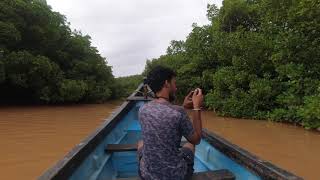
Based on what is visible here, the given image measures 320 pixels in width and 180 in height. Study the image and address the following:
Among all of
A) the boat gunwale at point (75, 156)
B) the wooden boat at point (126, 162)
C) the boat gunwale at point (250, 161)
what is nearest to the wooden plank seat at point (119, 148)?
the wooden boat at point (126, 162)

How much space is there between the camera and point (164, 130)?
2.72 m

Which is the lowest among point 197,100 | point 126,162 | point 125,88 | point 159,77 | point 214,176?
point 126,162

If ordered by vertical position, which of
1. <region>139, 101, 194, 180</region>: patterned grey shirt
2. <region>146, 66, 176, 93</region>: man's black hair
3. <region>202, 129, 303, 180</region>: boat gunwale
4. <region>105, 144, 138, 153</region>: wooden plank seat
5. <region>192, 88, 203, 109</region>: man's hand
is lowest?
<region>105, 144, 138, 153</region>: wooden plank seat

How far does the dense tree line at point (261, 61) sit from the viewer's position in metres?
11.3

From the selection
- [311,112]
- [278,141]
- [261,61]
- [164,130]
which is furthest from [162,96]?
[261,61]

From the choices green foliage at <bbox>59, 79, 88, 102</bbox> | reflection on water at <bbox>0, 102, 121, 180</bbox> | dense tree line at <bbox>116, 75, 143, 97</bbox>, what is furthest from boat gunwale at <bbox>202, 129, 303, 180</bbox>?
dense tree line at <bbox>116, 75, 143, 97</bbox>

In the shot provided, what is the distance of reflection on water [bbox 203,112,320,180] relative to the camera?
290 inches

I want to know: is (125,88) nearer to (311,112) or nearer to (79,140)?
(79,140)

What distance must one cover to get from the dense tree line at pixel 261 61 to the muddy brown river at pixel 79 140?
0.72 metres

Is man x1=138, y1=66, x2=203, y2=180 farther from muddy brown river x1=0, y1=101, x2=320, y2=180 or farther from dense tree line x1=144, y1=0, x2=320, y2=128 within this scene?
dense tree line x1=144, y1=0, x2=320, y2=128

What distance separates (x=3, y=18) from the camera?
17062 millimetres

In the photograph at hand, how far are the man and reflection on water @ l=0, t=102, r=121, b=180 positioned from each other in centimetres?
422

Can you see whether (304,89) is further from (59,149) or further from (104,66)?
(104,66)

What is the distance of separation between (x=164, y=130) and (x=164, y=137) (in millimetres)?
50
